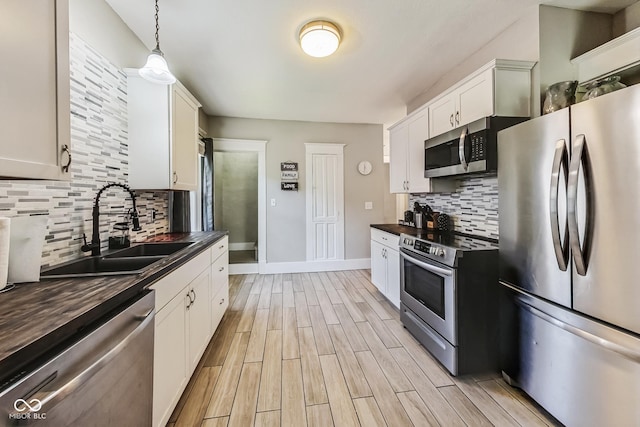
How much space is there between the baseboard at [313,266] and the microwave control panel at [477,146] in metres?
3.03

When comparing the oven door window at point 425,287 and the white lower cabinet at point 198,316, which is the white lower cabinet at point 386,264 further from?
the white lower cabinet at point 198,316

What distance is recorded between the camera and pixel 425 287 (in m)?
2.14

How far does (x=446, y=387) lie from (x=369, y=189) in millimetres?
3439

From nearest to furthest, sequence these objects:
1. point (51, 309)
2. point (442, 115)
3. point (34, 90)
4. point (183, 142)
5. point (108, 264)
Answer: point (51, 309)
point (34, 90)
point (108, 264)
point (183, 142)
point (442, 115)

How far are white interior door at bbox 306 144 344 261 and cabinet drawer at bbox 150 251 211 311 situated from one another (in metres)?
2.65

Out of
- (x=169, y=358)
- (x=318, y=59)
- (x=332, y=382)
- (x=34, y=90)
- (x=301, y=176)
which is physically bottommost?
(x=332, y=382)

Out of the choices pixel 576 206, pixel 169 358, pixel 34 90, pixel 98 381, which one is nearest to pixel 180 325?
pixel 169 358

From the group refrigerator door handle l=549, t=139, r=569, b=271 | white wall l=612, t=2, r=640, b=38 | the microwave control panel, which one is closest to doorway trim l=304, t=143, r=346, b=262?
the microwave control panel

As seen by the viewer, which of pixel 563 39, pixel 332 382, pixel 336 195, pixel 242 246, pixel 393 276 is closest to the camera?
pixel 332 382

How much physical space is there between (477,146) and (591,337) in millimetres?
1354

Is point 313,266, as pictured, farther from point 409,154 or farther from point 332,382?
point 332,382

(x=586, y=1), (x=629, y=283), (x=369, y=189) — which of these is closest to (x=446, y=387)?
(x=629, y=283)

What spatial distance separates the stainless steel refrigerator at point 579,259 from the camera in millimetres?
1097

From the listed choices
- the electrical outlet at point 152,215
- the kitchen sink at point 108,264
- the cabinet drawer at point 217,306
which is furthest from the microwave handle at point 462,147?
the electrical outlet at point 152,215
